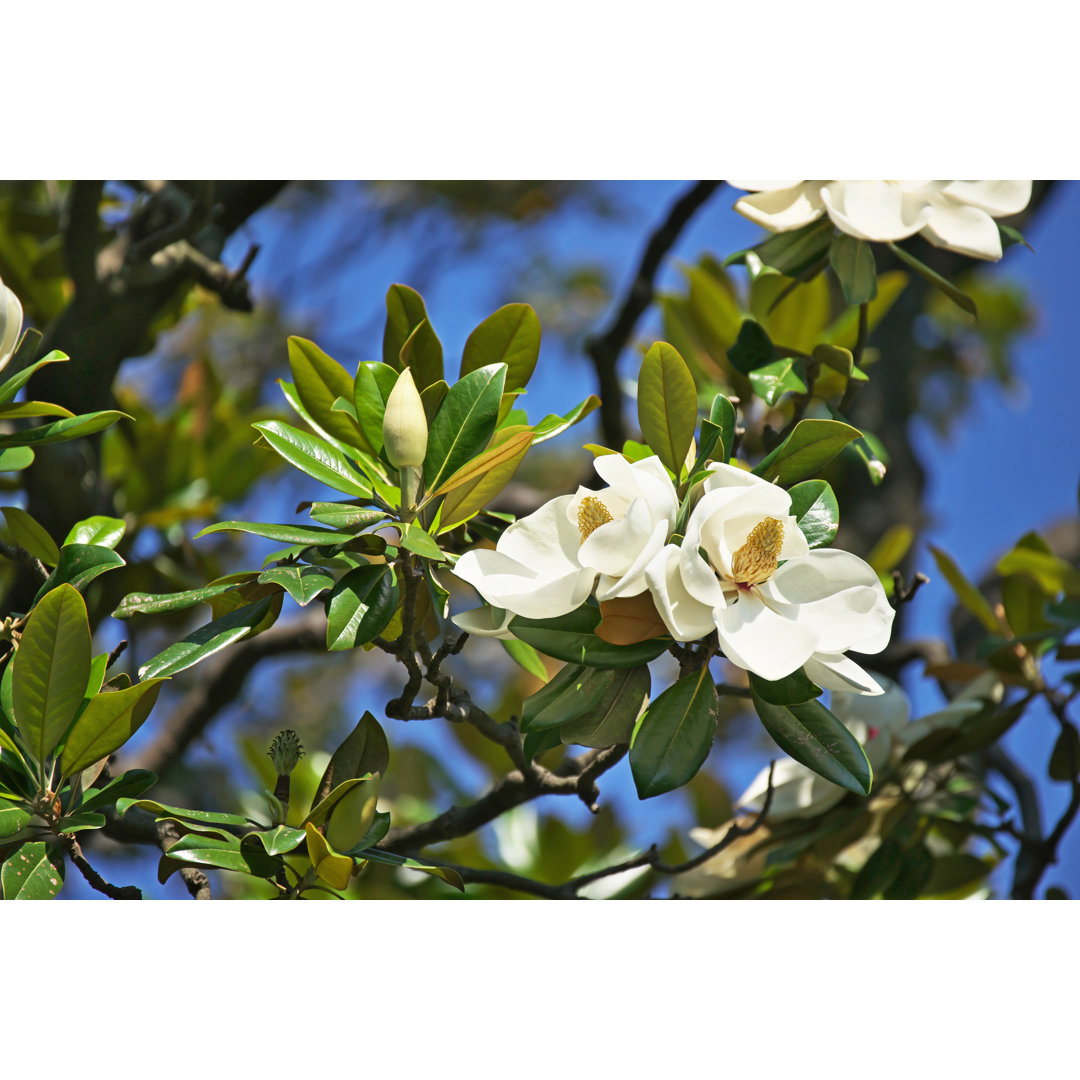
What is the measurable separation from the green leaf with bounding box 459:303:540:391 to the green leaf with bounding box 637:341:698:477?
126 millimetres

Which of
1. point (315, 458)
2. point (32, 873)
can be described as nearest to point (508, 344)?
point (315, 458)

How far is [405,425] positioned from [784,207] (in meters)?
0.42

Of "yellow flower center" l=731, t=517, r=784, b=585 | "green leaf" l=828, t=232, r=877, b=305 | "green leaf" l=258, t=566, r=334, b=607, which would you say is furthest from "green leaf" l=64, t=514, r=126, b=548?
"green leaf" l=828, t=232, r=877, b=305

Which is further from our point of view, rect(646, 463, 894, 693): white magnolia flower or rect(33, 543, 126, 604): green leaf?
rect(33, 543, 126, 604): green leaf

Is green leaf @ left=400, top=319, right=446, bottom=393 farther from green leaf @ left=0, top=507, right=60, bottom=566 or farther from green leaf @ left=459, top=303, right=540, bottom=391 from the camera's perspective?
green leaf @ left=0, top=507, right=60, bottom=566

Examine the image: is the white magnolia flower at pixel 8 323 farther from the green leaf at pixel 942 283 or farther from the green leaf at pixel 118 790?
the green leaf at pixel 942 283

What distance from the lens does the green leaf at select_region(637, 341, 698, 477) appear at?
638 millimetres

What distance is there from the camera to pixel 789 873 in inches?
42.1

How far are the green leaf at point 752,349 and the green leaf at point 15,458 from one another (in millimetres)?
574

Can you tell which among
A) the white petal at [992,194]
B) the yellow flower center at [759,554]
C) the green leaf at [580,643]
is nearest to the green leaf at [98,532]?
the green leaf at [580,643]

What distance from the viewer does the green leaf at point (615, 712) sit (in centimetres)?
63

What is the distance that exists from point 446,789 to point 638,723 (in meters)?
0.90

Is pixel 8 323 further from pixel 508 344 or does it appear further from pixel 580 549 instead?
pixel 580 549

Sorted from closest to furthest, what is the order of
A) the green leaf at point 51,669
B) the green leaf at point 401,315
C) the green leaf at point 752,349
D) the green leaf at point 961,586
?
1. the green leaf at point 51,669
2. the green leaf at point 401,315
3. the green leaf at point 752,349
4. the green leaf at point 961,586
